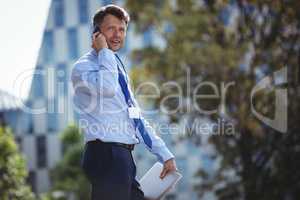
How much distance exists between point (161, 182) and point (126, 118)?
346mm

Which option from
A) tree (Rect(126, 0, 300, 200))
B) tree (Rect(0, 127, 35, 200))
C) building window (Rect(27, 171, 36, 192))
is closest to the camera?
tree (Rect(126, 0, 300, 200))

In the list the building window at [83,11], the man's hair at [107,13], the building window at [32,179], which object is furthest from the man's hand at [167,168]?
the building window at [32,179]

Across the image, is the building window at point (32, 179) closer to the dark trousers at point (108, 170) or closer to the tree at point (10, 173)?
the tree at point (10, 173)

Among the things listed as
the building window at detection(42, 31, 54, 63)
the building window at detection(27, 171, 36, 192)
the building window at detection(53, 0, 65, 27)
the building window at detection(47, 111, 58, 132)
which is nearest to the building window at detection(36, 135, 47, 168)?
the building window at detection(27, 171, 36, 192)

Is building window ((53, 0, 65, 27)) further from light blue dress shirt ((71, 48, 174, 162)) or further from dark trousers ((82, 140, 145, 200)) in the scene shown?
dark trousers ((82, 140, 145, 200))

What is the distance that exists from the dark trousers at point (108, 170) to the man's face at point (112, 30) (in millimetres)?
472

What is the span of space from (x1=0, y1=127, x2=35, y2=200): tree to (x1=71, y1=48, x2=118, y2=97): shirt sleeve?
10391 mm

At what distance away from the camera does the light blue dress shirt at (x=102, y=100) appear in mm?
2717

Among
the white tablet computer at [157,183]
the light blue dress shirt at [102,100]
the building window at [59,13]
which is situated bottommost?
the white tablet computer at [157,183]

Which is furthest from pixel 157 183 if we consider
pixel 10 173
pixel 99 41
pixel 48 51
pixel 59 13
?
pixel 48 51

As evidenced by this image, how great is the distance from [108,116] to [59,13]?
125ft

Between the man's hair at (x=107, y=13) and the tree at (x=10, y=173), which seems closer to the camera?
the man's hair at (x=107, y=13)

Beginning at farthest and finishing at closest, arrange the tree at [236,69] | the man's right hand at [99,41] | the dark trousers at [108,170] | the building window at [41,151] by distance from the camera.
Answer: the building window at [41,151]
the tree at [236,69]
the man's right hand at [99,41]
the dark trousers at [108,170]

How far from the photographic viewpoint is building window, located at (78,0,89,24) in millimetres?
38625
